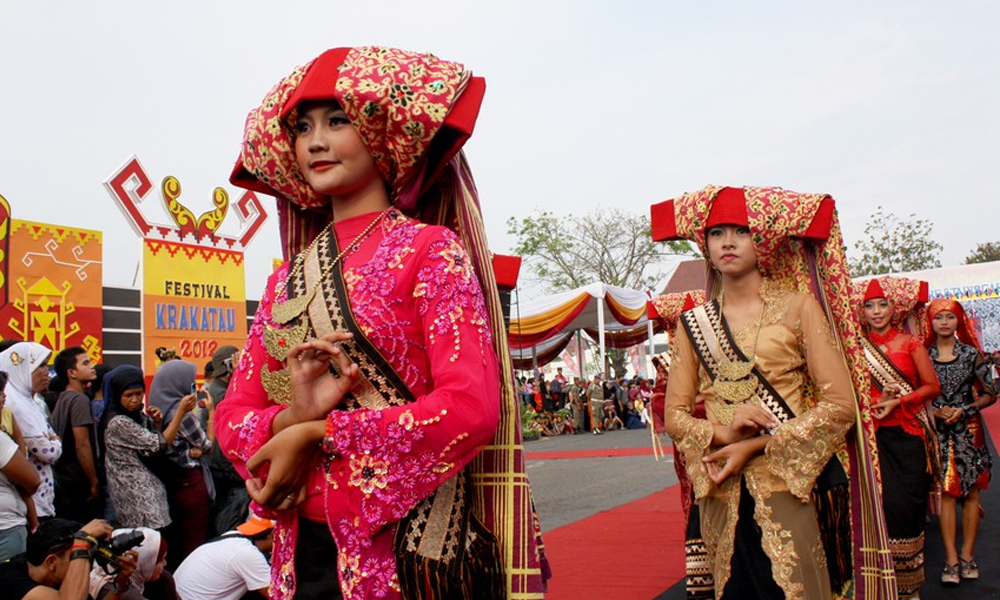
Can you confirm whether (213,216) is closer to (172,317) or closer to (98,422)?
(172,317)

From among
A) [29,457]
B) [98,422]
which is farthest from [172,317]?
[29,457]

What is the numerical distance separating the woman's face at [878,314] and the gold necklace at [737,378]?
2750 mm

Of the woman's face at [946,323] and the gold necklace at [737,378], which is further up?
the woman's face at [946,323]

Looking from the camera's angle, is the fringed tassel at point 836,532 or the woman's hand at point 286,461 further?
the fringed tassel at point 836,532

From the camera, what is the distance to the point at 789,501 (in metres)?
2.93

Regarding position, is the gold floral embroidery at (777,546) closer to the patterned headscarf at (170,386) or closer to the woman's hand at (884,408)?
the woman's hand at (884,408)

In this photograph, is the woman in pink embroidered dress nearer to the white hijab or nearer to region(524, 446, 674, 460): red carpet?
the white hijab

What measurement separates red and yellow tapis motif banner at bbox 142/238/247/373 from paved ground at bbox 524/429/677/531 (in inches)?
188

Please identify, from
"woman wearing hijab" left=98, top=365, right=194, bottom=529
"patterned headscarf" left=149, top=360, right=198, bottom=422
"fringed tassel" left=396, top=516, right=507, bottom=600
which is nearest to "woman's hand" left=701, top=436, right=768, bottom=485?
"fringed tassel" left=396, top=516, right=507, bottom=600

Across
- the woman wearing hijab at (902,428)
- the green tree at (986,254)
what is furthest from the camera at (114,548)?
the green tree at (986,254)

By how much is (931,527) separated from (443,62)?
6458 mm

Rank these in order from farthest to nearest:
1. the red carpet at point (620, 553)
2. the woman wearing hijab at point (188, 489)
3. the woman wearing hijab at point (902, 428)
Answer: the red carpet at point (620, 553), the woman wearing hijab at point (188, 489), the woman wearing hijab at point (902, 428)

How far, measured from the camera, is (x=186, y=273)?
12141 mm

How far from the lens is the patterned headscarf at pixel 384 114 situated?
66.7 inches
